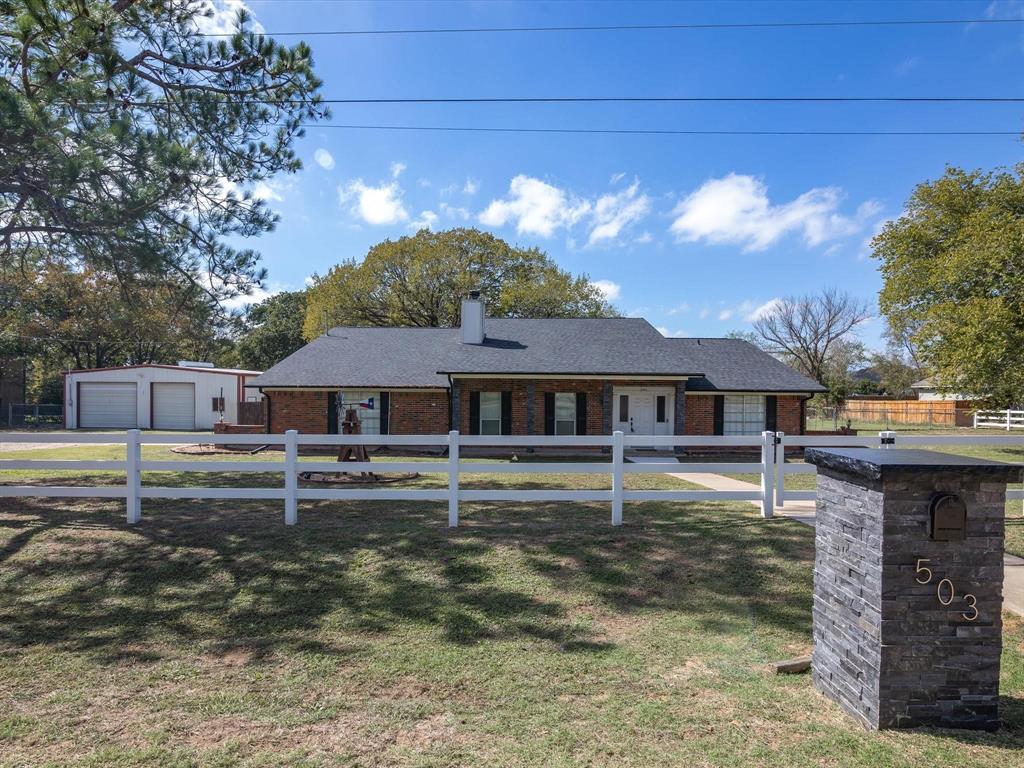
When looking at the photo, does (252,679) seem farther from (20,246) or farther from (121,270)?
(20,246)

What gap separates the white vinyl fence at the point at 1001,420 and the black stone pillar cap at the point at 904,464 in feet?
123

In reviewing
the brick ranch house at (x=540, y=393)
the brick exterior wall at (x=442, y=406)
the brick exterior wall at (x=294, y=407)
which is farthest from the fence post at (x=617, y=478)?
the brick exterior wall at (x=294, y=407)

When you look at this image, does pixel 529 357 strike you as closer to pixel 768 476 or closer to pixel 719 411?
pixel 719 411

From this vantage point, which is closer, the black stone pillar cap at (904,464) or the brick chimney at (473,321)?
the black stone pillar cap at (904,464)

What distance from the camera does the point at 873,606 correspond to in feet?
10.4

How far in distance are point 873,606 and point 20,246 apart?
13553 millimetres

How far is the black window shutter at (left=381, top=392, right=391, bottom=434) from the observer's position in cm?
1977

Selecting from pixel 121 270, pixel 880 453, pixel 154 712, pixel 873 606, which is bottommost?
pixel 154 712

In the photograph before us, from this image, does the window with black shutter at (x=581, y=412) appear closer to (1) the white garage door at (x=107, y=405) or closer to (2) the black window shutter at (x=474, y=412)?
(2) the black window shutter at (x=474, y=412)

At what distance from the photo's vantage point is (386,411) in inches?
779

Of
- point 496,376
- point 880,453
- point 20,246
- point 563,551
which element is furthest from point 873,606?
point 496,376

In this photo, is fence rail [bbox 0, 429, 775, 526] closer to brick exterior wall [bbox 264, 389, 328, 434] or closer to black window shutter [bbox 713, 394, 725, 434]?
brick exterior wall [bbox 264, 389, 328, 434]

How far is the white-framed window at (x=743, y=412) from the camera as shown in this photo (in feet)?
66.3

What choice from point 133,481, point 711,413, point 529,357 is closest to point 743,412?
point 711,413
